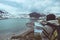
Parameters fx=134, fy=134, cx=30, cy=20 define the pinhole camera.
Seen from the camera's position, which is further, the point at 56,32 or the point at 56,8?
the point at 56,8

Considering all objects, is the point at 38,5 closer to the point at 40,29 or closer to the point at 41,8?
the point at 41,8

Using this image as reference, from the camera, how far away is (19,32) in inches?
79.3

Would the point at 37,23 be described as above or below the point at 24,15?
below

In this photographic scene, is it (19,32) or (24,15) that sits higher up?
(24,15)

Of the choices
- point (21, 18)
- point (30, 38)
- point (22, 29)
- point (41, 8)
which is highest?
point (41, 8)

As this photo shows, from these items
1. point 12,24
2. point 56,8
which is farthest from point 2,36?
point 56,8

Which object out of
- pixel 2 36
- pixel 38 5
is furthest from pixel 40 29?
pixel 2 36

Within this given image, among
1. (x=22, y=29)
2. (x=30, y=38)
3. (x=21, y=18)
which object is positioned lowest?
(x=30, y=38)

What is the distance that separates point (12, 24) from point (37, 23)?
382 mm

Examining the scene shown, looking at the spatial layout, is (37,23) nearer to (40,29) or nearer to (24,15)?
(40,29)

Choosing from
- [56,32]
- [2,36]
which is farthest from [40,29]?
[2,36]

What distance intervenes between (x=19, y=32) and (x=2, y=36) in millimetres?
260

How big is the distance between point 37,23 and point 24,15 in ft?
0.79

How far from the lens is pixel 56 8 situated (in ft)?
6.91
